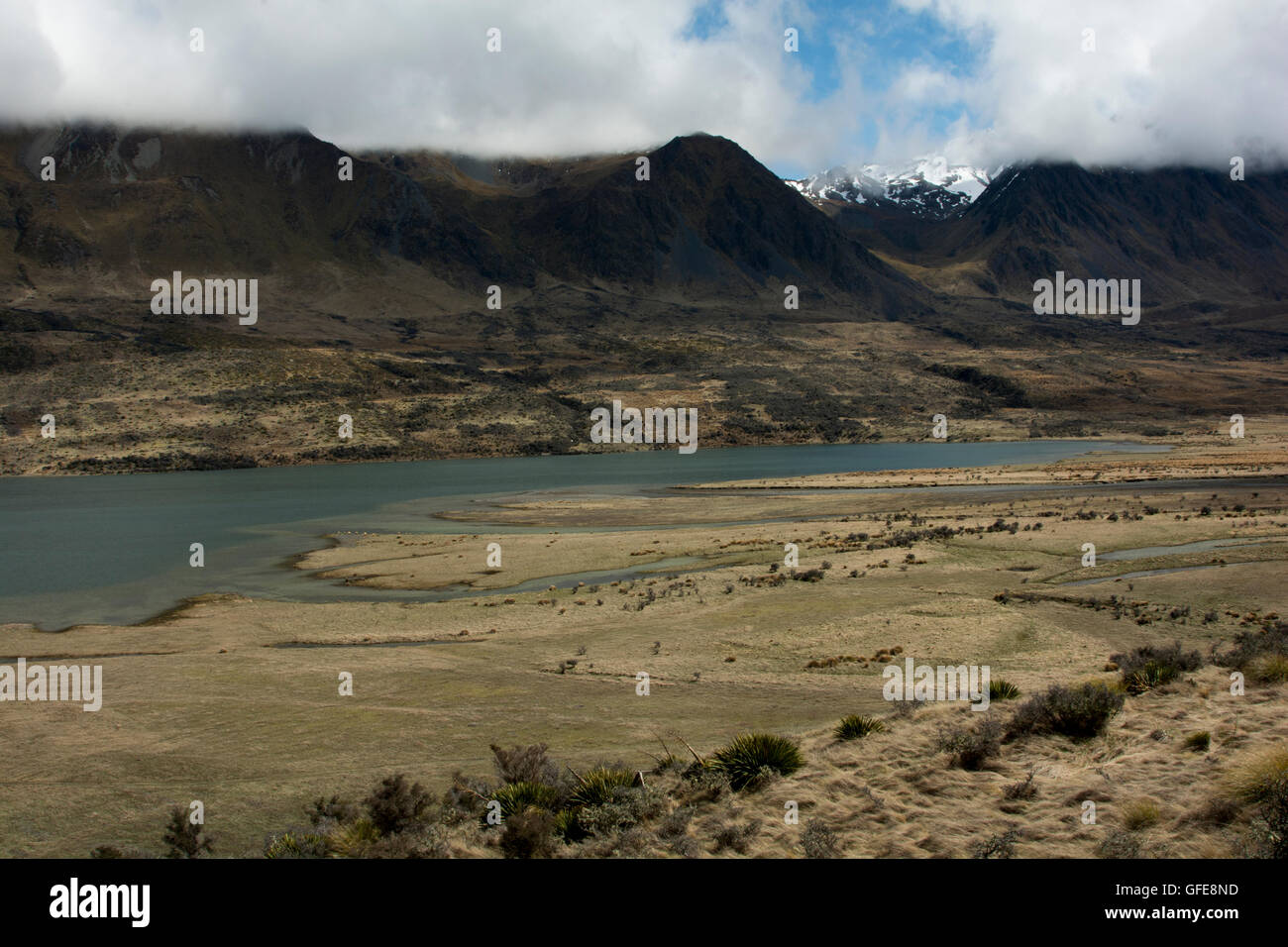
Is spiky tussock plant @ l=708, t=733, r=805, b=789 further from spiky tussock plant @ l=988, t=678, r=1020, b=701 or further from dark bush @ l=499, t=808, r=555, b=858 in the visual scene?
spiky tussock plant @ l=988, t=678, r=1020, b=701

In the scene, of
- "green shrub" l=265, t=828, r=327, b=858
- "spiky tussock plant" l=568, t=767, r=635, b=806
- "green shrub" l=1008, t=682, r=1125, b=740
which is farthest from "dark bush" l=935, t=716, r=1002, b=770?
"green shrub" l=265, t=828, r=327, b=858

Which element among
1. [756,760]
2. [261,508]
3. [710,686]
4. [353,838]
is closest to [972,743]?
[756,760]

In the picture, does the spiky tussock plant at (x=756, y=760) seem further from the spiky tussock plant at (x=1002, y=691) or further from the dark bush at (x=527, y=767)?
the spiky tussock plant at (x=1002, y=691)

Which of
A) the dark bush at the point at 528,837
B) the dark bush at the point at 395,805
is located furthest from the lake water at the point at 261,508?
the dark bush at the point at 528,837

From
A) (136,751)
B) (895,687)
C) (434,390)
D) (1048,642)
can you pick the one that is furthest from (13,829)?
(434,390)

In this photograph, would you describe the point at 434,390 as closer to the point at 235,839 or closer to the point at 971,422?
the point at 971,422

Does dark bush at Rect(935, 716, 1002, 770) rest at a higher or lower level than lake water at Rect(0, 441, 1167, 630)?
lower
